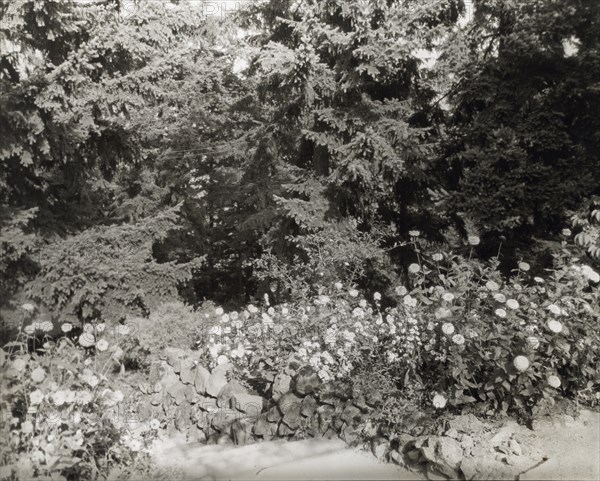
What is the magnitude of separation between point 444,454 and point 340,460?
0.91 meters

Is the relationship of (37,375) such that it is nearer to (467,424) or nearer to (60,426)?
(60,426)

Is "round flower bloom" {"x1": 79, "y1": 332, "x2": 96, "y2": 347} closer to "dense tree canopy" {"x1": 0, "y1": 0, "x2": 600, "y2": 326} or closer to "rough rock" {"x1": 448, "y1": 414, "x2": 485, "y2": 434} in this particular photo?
"dense tree canopy" {"x1": 0, "y1": 0, "x2": 600, "y2": 326}

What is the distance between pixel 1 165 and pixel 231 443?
14.9ft

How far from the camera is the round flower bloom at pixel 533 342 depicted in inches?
154

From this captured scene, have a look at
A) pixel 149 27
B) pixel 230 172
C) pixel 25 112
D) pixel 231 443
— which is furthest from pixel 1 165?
pixel 230 172


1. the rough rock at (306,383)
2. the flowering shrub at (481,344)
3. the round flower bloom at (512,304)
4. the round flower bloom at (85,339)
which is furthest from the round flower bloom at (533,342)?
the round flower bloom at (85,339)

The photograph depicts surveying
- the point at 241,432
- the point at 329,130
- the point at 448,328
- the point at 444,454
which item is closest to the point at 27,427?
the point at 241,432

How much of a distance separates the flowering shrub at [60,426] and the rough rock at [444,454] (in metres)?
2.30

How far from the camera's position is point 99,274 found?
6059 mm

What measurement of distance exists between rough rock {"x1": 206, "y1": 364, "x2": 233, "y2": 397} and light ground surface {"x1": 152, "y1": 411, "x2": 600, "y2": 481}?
0.99 meters

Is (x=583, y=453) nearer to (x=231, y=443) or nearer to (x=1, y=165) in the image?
(x=231, y=443)

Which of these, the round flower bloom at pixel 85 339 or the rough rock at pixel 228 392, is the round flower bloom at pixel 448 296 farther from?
the round flower bloom at pixel 85 339

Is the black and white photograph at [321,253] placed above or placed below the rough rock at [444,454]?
above

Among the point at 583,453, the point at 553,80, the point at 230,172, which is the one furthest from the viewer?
the point at 230,172
